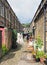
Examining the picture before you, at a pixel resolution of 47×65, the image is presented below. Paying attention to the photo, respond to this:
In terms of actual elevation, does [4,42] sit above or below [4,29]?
below

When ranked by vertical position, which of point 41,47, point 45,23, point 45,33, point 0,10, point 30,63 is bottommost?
point 30,63

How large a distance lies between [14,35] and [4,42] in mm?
5089

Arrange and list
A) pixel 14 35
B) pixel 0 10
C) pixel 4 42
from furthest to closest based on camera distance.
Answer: pixel 14 35 < pixel 0 10 < pixel 4 42

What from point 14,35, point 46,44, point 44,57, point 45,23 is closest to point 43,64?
point 44,57

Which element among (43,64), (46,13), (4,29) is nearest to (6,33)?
(4,29)

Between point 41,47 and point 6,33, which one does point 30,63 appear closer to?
point 41,47

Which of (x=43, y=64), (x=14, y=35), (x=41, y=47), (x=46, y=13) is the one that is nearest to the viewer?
(x=43, y=64)

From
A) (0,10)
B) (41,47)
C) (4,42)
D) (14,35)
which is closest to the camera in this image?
(41,47)

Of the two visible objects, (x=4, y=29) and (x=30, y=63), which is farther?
(x=4, y=29)


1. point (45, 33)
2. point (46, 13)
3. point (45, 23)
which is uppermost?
point (46, 13)

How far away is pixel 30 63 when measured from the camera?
11.2 metres

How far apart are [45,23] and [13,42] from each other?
938 centimetres

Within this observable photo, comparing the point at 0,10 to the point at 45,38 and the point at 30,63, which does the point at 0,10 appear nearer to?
the point at 45,38

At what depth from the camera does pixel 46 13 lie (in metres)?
12.4
